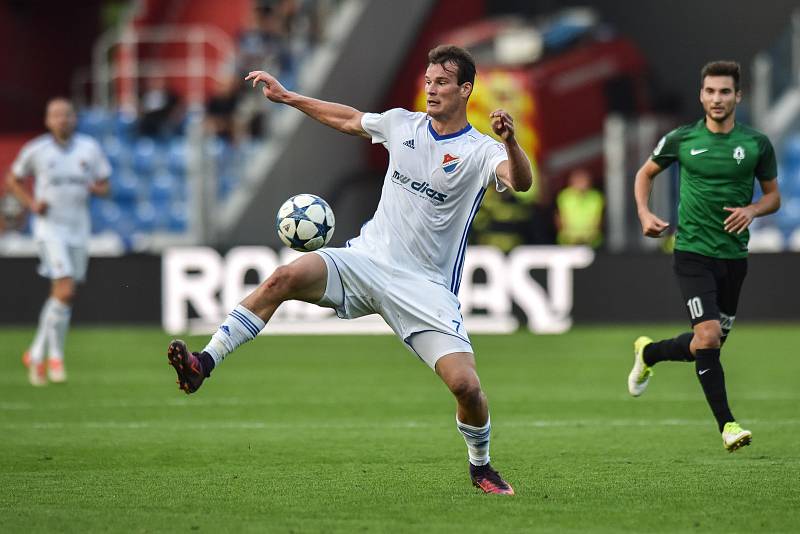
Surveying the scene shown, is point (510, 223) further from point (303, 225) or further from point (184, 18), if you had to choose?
point (303, 225)

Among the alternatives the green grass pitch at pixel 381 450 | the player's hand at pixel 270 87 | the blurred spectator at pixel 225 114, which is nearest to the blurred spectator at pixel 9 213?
the blurred spectator at pixel 225 114

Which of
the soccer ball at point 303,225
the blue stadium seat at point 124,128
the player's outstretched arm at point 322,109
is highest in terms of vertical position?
the player's outstretched arm at point 322,109

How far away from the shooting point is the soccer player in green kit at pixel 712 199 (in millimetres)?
8516

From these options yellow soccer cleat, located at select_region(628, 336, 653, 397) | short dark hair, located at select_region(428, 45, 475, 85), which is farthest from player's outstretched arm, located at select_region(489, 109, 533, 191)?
yellow soccer cleat, located at select_region(628, 336, 653, 397)

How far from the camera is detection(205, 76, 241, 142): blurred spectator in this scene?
922 inches

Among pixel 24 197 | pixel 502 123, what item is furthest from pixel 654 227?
pixel 24 197

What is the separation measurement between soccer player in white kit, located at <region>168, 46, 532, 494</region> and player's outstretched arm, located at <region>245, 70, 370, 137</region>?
6cm

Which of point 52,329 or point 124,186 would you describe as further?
point 124,186

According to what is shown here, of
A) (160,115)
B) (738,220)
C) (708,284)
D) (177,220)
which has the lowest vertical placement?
(177,220)

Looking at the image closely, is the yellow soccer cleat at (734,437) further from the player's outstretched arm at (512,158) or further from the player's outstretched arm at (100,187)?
the player's outstretched arm at (100,187)

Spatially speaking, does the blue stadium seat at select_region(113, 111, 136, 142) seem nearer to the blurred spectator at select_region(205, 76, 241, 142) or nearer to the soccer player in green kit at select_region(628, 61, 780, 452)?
the blurred spectator at select_region(205, 76, 241, 142)

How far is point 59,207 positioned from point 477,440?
7158mm

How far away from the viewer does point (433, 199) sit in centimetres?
744

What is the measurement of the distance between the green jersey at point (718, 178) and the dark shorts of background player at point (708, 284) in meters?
0.05
